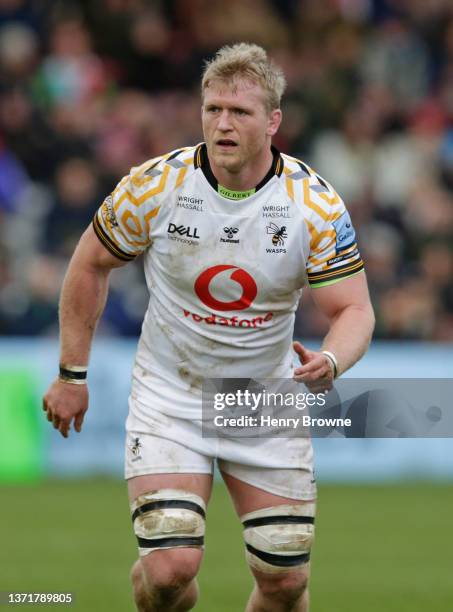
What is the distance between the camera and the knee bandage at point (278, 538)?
6.75 metres

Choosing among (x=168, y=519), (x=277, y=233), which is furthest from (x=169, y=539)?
(x=277, y=233)

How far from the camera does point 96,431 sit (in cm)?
1443

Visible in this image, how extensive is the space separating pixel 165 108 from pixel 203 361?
10060 millimetres

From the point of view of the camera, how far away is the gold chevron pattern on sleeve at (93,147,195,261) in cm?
672

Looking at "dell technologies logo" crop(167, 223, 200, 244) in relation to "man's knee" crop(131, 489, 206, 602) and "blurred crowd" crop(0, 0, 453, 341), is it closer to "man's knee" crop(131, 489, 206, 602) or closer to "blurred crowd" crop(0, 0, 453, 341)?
"man's knee" crop(131, 489, 206, 602)

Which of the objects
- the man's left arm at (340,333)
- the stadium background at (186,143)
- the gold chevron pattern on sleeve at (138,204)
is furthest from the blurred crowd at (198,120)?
the man's left arm at (340,333)

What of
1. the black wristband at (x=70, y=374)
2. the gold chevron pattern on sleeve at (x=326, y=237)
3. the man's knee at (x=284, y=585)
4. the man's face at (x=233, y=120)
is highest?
the man's face at (x=233, y=120)

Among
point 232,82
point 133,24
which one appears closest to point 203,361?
point 232,82

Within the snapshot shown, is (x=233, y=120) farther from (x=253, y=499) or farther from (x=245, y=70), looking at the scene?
(x=253, y=499)

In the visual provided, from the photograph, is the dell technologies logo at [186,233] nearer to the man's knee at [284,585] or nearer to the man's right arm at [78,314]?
the man's right arm at [78,314]

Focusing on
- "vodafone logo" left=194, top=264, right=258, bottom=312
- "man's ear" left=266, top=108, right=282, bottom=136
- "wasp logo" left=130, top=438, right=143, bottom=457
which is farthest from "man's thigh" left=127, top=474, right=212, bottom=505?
"man's ear" left=266, top=108, right=282, bottom=136

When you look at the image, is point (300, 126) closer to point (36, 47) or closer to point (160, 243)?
point (36, 47)

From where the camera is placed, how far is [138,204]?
6734mm

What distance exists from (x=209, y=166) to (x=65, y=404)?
1.35m
